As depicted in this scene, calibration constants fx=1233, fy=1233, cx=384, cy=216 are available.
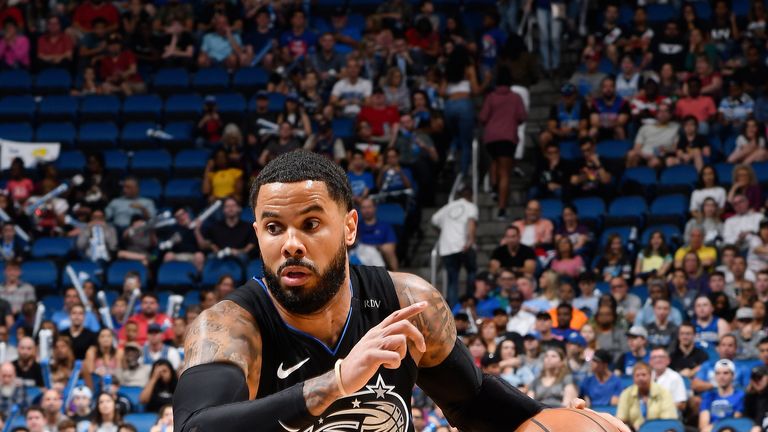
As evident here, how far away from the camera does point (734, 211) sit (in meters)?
13.6

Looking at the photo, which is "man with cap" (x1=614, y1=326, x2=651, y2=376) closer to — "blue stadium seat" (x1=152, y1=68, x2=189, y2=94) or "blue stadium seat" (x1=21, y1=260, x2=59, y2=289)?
"blue stadium seat" (x1=21, y1=260, x2=59, y2=289)

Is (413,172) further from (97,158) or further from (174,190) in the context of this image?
(97,158)

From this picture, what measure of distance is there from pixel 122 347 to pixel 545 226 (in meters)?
4.97

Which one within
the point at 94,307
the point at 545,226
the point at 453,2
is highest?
the point at 453,2

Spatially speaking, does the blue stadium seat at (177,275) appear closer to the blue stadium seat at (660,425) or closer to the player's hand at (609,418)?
the blue stadium seat at (660,425)

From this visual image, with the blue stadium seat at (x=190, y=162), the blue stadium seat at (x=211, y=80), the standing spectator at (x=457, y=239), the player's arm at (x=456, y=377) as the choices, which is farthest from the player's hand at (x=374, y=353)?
the blue stadium seat at (x=211, y=80)

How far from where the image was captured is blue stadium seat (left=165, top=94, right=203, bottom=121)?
17.8 metres

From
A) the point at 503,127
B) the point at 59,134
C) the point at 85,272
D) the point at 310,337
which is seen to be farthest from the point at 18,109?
the point at 310,337

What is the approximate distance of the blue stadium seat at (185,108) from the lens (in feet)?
58.3

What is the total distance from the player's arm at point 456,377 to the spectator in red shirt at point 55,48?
51.4 ft

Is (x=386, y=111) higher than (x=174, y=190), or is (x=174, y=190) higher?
(x=386, y=111)

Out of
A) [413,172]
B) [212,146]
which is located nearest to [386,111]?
[413,172]

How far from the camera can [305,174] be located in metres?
3.88

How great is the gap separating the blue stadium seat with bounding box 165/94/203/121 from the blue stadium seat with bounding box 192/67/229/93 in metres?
0.42
